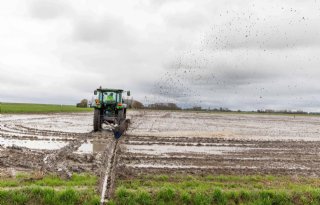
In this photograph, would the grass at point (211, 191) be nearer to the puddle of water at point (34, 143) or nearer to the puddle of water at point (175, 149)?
the puddle of water at point (175, 149)

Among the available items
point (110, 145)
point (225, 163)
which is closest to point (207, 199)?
point (225, 163)

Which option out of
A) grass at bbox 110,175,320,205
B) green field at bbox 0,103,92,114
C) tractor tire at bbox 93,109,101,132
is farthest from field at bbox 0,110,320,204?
green field at bbox 0,103,92,114

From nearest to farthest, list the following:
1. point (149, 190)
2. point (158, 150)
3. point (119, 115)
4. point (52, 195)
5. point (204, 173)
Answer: point (52, 195) → point (149, 190) → point (204, 173) → point (158, 150) → point (119, 115)

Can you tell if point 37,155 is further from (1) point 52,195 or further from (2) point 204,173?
(2) point 204,173

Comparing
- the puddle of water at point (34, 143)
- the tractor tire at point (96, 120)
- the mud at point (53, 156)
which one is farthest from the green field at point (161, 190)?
the tractor tire at point (96, 120)

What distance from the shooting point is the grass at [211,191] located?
7547mm

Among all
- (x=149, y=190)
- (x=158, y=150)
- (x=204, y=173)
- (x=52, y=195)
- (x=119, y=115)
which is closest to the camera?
(x=52, y=195)

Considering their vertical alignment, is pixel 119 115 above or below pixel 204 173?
above

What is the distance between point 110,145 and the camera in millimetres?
14883

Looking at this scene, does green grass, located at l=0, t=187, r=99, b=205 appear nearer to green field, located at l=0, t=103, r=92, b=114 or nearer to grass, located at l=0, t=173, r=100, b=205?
grass, located at l=0, t=173, r=100, b=205

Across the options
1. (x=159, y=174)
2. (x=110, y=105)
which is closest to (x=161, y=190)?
(x=159, y=174)

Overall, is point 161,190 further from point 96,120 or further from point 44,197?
point 96,120

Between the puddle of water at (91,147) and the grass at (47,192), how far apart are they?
4.87m

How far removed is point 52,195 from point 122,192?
5.05 feet
